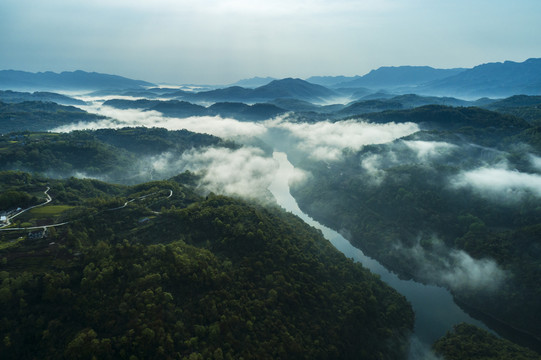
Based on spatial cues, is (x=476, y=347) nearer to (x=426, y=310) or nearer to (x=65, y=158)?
(x=426, y=310)

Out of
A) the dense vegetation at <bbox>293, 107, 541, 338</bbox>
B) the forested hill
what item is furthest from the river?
A: the forested hill

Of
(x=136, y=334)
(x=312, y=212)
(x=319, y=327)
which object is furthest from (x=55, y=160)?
(x=319, y=327)

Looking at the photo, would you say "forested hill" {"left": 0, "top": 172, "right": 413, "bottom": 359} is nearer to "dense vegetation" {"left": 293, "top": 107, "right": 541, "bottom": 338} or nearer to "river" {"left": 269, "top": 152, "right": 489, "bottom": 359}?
"river" {"left": 269, "top": 152, "right": 489, "bottom": 359}

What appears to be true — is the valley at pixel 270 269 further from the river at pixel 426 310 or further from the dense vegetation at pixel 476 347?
the dense vegetation at pixel 476 347

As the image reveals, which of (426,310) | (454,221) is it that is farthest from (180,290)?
(454,221)

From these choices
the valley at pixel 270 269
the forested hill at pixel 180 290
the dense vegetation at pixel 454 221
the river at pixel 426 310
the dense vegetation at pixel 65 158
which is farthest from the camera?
the dense vegetation at pixel 65 158

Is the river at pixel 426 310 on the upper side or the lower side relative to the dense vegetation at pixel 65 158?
lower

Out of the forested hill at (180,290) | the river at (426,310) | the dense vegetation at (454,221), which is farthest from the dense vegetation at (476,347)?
the dense vegetation at (454,221)
